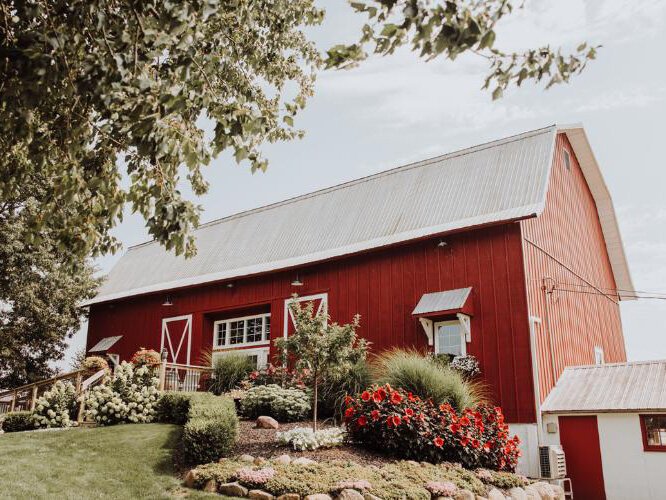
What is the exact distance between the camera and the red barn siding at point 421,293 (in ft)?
39.2

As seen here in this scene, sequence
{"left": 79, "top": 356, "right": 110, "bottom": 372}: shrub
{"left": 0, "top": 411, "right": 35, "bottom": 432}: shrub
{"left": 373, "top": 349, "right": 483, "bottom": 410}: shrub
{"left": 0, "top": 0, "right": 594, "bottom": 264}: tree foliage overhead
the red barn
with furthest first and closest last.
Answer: {"left": 79, "top": 356, "right": 110, "bottom": 372}: shrub
{"left": 0, "top": 411, "right": 35, "bottom": 432}: shrub
the red barn
{"left": 373, "top": 349, "right": 483, "bottom": 410}: shrub
{"left": 0, "top": 0, "right": 594, "bottom": 264}: tree foliage overhead

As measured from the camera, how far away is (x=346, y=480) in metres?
7.53

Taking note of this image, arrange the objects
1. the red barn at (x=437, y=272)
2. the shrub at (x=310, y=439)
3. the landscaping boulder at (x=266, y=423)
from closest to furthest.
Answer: the shrub at (x=310, y=439) → the landscaping boulder at (x=266, y=423) → the red barn at (x=437, y=272)

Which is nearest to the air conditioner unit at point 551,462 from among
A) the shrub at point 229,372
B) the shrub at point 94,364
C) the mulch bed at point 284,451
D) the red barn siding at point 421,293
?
the red barn siding at point 421,293

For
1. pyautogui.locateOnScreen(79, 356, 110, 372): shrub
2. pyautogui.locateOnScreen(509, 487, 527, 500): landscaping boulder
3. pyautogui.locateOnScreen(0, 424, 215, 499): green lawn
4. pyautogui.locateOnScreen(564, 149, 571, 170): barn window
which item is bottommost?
pyautogui.locateOnScreen(509, 487, 527, 500): landscaping boulder

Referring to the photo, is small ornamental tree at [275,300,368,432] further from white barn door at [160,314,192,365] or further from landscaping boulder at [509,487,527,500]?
white barn door at [160,314,192,365]

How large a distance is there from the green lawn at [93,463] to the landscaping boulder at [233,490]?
11.5 inches

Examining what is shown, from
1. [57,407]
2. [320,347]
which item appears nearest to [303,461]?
[320,347]

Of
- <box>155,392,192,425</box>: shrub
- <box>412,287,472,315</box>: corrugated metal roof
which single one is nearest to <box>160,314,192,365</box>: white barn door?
<box>155,392,192,425</box>: shrub

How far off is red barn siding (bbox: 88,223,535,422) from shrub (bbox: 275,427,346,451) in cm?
391

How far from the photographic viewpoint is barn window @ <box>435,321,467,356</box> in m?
12.7

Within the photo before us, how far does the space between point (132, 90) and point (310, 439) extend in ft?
19.8

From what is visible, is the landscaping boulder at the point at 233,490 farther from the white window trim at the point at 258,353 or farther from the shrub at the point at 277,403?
the white window trim at the point at 258,353

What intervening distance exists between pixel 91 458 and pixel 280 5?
282 inches
